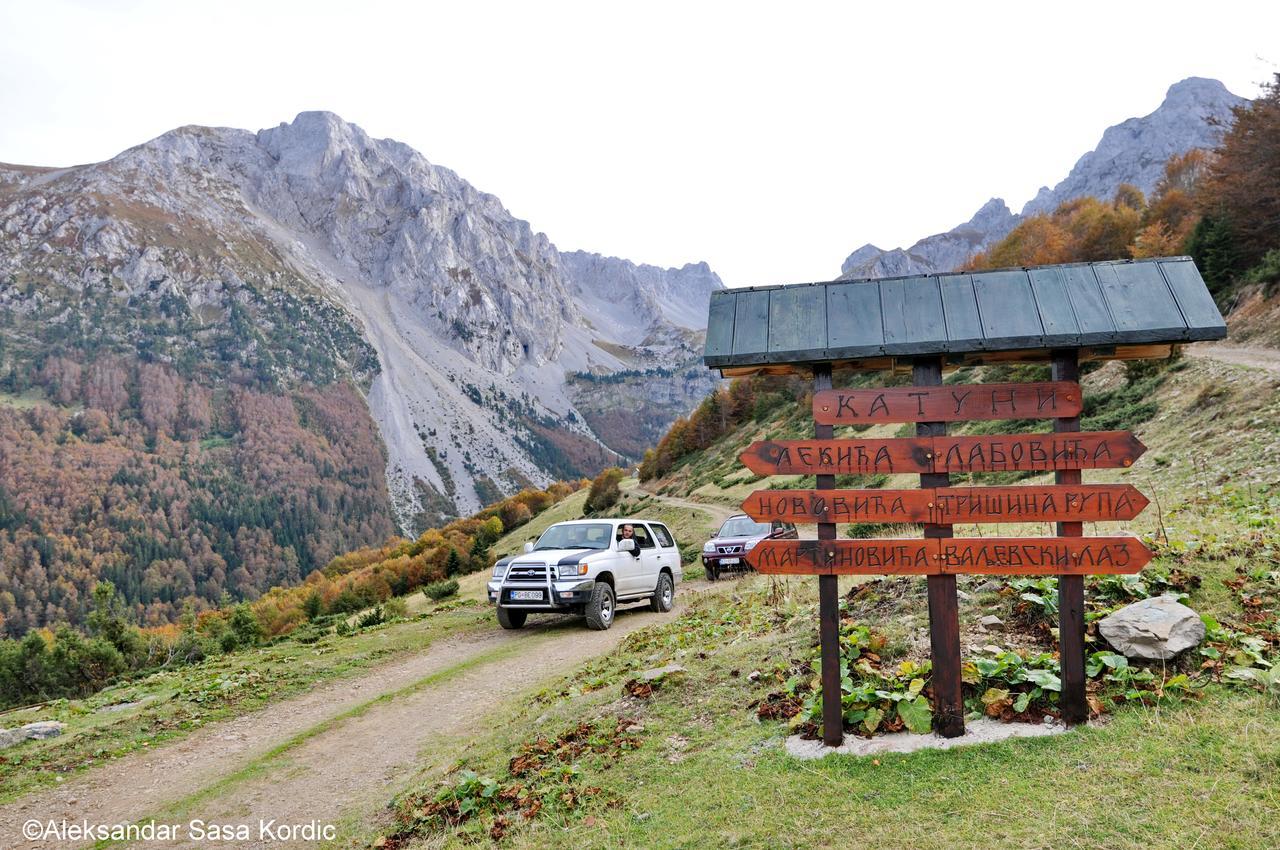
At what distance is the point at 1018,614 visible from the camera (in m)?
7.95

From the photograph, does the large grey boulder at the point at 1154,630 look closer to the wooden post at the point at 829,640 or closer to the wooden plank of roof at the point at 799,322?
the wooden post at the point at 829,640

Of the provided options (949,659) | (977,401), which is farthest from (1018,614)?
(977,401)

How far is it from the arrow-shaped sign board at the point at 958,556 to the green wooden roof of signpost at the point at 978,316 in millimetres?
1602

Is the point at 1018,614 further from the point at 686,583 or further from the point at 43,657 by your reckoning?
the point at 43,657

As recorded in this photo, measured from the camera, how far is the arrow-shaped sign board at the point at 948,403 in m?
5.98

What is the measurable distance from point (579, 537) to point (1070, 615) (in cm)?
1158

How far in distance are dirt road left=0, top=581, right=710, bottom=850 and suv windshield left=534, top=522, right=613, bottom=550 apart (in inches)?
109

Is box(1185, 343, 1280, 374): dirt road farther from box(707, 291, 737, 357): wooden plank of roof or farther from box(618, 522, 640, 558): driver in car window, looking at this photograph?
box(707, 291, 737, 357): wooden plank of roof

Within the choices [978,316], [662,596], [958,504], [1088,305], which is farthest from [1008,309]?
[662,596]

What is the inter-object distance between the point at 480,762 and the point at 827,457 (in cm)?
462

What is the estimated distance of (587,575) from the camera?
49.5 ft

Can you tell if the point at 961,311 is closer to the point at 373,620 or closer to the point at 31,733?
the point at 31,733

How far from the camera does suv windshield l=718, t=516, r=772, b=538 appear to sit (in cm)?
2102

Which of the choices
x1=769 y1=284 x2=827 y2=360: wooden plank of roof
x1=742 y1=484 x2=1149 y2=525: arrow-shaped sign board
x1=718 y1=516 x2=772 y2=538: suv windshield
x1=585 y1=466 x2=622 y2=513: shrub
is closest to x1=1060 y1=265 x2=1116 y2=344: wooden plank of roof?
x1=742 y1=484 x2=1149 y2=525: arrow-shaped sign board
